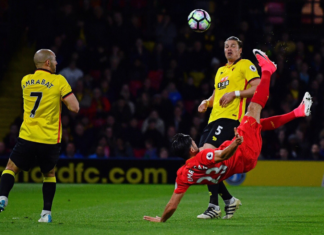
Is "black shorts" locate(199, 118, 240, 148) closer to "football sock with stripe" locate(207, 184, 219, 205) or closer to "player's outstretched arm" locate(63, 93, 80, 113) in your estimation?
"football sock with stripe" locate(207, 184, 219, 205)

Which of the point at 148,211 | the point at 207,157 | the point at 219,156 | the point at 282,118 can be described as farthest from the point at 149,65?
the point at 219,156

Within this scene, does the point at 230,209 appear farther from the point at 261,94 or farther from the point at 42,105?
the point at 42,105

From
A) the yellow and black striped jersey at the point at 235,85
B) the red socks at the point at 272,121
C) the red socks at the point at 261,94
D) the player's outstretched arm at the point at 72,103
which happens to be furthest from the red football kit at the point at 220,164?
the player's outstretched arm at the point at 72,103

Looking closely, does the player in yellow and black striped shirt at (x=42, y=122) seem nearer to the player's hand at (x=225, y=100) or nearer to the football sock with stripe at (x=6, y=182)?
the football sock with stripe at (x=6, y=182)

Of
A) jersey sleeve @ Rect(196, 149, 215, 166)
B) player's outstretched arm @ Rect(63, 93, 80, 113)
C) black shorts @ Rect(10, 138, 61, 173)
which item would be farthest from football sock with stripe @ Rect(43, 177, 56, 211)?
jersey sleeve @ Rect(196, 149, 215, 166)

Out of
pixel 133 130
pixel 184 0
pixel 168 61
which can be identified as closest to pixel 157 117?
pixel 133 130

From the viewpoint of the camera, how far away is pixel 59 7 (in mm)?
17281

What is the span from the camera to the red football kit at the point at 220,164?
6387mm

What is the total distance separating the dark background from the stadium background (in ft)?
0.09

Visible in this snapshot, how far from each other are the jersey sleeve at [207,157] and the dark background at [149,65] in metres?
8.23

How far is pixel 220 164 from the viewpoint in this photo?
21.2 ft

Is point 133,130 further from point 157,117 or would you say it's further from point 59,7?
point 59,7

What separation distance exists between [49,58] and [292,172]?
8.71m

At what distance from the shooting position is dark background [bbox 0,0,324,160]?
14938mm
